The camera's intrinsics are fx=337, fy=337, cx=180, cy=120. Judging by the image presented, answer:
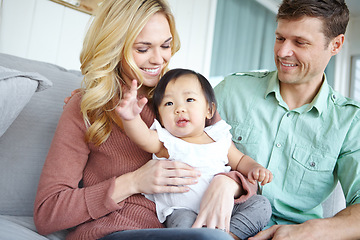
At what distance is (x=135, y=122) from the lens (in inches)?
41.2

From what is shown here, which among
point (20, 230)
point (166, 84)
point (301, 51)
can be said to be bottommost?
point (20, 230)

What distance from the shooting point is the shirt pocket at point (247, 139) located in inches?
59.4

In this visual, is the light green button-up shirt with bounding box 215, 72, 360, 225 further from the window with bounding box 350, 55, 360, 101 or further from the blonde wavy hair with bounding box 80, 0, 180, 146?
the window with bounding box 350, 55, 360, 101

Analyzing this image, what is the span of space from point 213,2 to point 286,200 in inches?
98.0

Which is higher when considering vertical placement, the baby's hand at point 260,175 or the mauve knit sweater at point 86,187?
the baby's hand at point 260,175

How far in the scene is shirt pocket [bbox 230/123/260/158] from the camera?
4.95 ft

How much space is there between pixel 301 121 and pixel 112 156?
0.84 m

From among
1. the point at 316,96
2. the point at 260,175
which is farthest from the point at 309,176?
the point at 260,175

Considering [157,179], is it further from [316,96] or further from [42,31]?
[42,31]

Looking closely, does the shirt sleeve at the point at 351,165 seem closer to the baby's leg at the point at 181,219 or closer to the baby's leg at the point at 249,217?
the baby's leg at the point at 249,217

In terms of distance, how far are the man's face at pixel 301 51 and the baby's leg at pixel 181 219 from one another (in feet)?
2.63

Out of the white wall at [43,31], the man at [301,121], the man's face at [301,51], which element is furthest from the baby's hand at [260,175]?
the white wall at [43,31]

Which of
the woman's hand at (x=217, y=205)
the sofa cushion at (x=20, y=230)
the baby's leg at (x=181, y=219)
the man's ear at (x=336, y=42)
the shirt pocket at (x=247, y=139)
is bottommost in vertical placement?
the sofa cushion at (x=20, y=230)

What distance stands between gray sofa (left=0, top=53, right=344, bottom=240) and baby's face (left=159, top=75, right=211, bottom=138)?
1.33 ft
